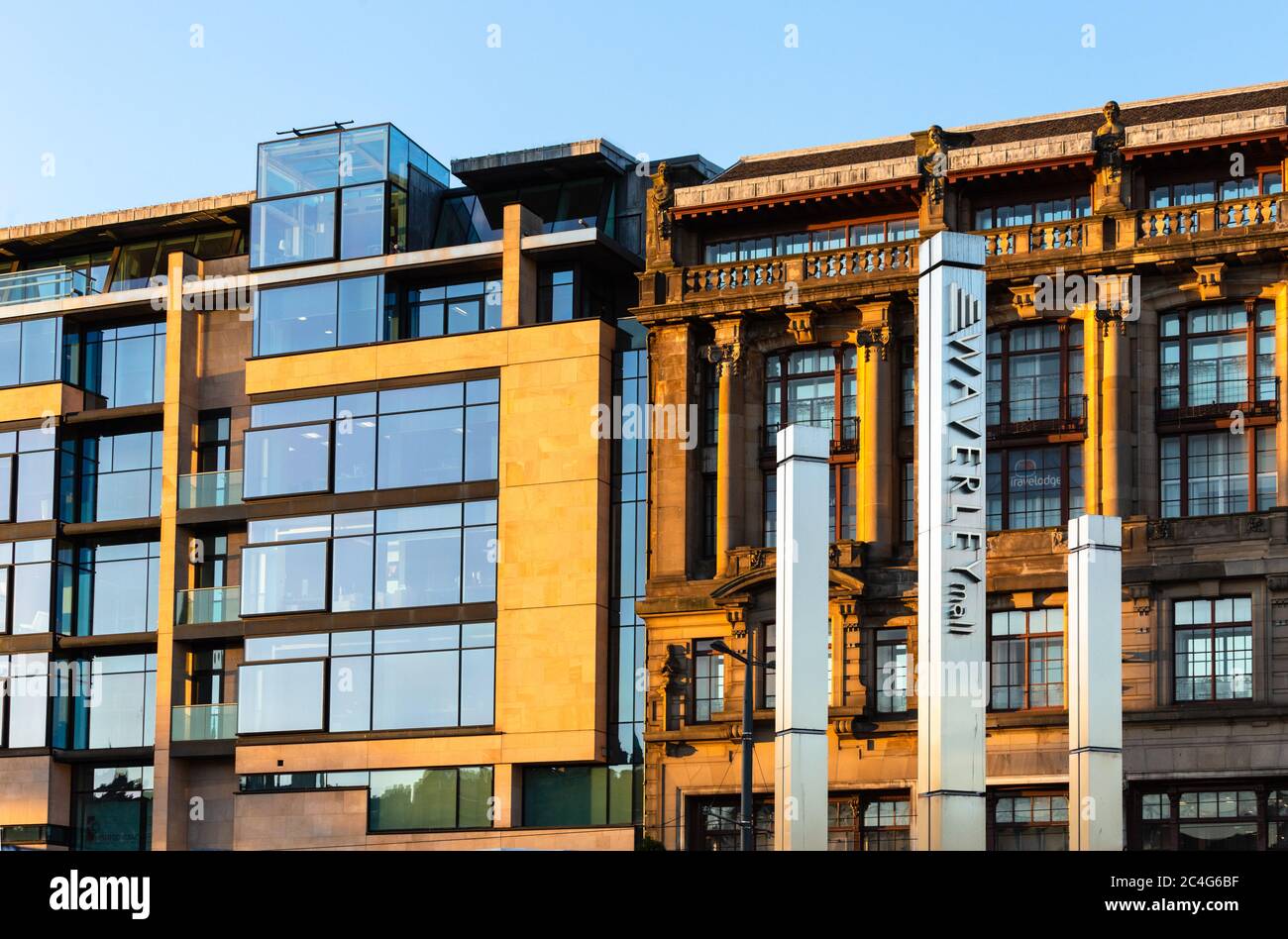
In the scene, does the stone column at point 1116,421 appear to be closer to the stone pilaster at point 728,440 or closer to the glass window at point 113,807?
the stone pilaster at point 728,440

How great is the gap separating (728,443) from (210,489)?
57.5 feet

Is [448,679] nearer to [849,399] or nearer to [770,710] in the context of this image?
[770,710]

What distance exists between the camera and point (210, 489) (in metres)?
64.4

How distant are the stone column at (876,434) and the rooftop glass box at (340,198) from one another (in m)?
15.5

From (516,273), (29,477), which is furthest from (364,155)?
(29,477)

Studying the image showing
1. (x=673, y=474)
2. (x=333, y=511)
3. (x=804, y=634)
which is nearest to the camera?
(x=804, y=634)

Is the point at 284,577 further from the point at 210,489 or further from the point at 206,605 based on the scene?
the point at 210,489

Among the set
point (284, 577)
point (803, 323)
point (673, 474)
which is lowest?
point (284, 577)

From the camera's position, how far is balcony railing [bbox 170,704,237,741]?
62.7 metres

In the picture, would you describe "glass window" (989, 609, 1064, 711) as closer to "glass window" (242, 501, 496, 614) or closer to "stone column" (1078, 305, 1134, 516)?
"stone column" (1078, 305, 1134, 516)

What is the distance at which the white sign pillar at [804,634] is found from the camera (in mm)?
41438

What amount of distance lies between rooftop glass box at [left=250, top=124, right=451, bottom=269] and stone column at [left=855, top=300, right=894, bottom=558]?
1552 cm
